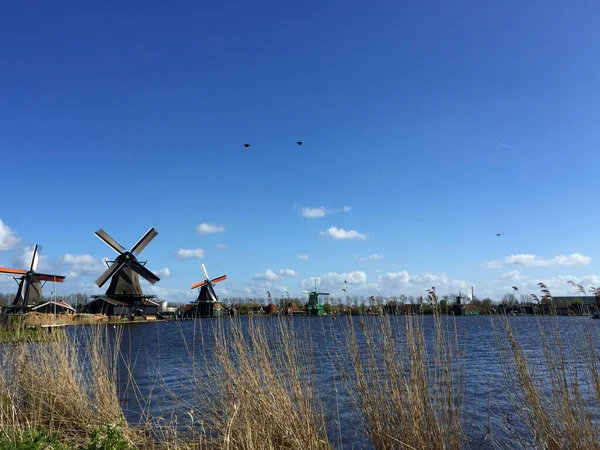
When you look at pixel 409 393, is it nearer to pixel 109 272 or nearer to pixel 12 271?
pixel 12 271

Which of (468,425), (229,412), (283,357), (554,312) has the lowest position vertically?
(468,425)

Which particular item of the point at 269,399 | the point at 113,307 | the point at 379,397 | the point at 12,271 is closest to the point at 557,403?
the point at 379,397

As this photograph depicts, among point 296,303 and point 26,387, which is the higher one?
point 296,303

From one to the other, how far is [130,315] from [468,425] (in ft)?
166

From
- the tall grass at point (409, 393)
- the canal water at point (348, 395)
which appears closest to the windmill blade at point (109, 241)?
the canal water at point (348, 395)

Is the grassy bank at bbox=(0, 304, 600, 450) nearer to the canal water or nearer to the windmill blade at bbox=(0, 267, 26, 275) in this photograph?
the canal water

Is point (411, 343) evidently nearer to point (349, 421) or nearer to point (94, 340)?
point (349, 421)

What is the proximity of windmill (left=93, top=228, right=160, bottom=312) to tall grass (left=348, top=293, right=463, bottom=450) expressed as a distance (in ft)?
166

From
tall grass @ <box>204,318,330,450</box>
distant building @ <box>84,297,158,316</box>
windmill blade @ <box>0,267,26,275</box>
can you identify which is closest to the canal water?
tall grass @ <box>204,318,330,450</box>

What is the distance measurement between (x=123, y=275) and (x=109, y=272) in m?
1.56

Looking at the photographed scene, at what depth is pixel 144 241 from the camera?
175 feet

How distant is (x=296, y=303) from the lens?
6414 millimetres

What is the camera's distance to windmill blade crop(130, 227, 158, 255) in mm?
52531

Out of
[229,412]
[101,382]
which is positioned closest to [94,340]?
[101,382]
